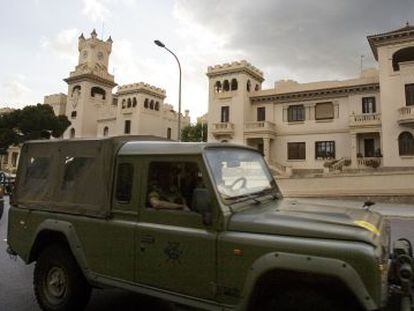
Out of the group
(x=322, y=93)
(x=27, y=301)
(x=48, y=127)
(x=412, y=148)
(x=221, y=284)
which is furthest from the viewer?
(x=48, y=127)

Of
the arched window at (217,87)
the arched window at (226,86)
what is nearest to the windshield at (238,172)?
the arched window at (226,86)

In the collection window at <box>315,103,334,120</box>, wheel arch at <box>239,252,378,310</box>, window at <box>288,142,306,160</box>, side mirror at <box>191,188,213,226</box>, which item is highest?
window at <box>315,103,334,120</box>

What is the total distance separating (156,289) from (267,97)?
40227 millimetres

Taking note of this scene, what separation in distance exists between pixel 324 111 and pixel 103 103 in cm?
3480

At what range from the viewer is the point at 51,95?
67750 mm

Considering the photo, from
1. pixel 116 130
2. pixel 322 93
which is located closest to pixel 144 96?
pixel 116 130

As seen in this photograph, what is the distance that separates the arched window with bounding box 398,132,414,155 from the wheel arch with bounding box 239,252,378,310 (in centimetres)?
3354

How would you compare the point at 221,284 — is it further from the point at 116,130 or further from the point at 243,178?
the point at 116,130

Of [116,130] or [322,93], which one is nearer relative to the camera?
[322,93]

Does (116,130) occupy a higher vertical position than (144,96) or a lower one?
lower

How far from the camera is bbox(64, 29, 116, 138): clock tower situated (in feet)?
199

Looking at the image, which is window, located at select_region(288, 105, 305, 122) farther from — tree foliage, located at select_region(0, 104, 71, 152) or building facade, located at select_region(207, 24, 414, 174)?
tree foliage, located at select_region(0, 104, 71, 152)

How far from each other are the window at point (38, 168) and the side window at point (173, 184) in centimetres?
190

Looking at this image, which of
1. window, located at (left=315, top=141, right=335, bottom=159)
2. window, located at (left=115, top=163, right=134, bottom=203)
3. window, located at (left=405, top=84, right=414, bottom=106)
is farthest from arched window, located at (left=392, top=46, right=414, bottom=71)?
window, located at (left=115, top=163, right=134, bottom=203)
